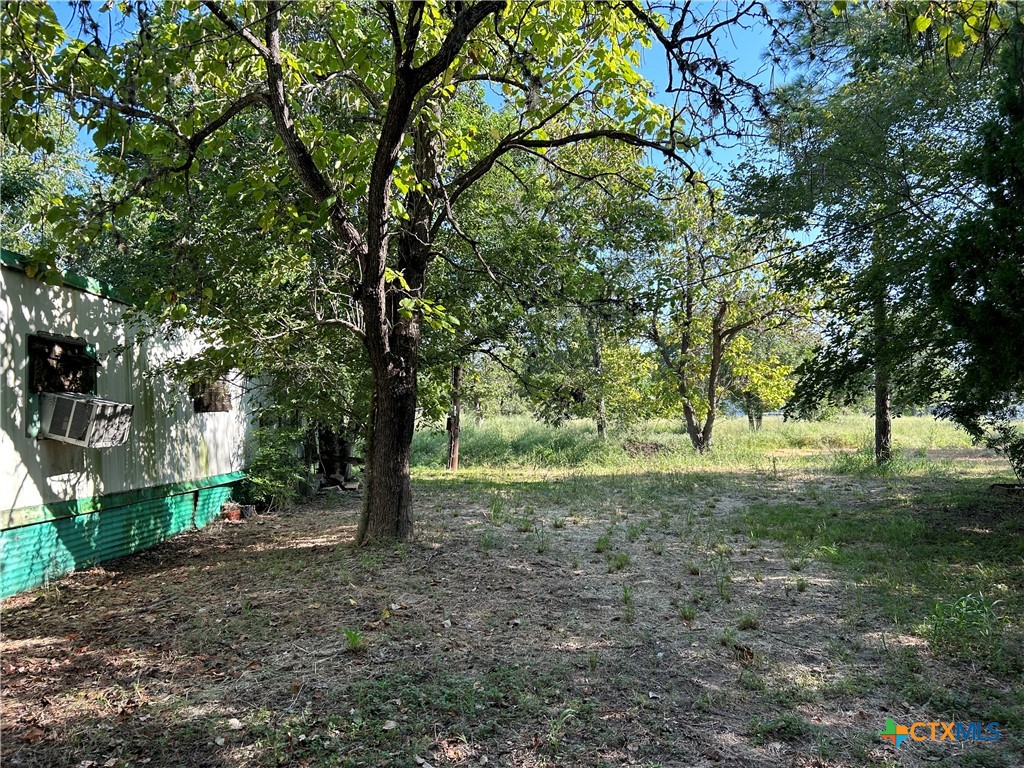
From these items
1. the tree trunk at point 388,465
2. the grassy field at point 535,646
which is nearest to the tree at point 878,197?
the grassy field at point 535,646

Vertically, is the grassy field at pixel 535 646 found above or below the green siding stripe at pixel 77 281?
below

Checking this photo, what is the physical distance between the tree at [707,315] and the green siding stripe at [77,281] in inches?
405

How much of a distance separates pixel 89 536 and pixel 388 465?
2966 millimetres

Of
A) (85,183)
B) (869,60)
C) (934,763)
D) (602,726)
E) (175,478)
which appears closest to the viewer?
(934,763)

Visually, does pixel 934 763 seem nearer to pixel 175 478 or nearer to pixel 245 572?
pixel 245 572

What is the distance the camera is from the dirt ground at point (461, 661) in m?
2.94

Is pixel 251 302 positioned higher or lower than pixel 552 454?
higher

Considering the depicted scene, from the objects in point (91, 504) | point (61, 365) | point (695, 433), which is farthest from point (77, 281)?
point (695, 433)

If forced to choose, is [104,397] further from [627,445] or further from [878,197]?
[627,445]

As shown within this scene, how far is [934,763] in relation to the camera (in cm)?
283

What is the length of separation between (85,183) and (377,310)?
14086 mm

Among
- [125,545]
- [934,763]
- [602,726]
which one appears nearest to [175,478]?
[125,545]

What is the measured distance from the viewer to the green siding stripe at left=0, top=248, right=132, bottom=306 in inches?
198

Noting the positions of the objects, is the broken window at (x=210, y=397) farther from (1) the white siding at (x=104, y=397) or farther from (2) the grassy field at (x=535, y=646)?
(2) the grassy field at (x=535, y=646)
